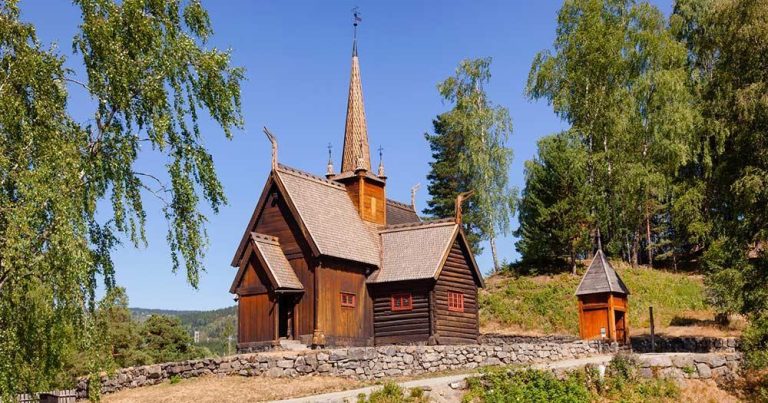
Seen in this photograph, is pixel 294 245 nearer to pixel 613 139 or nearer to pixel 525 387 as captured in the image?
pixel 525 387

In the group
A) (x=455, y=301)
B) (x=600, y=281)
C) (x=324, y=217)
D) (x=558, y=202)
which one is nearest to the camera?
(x=324, y=217)

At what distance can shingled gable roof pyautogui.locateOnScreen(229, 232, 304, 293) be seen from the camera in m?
29.0

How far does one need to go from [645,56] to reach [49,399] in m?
34.8

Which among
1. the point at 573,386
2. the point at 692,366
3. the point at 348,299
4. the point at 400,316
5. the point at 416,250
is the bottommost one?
the point at 573,386

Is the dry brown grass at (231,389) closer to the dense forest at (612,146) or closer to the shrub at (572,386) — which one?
the shrub at (572,386)

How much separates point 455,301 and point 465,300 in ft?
2.40

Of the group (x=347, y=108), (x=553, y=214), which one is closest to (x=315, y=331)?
(x=347, y=108)

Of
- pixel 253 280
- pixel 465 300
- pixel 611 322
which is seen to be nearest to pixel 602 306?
pixel 611 322

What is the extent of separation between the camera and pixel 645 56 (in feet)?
144

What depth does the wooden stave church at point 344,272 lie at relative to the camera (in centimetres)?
2952

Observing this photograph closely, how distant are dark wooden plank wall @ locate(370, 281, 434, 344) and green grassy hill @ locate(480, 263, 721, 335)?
11.9m

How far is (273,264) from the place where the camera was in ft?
96.4

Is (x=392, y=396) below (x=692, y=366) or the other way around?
below

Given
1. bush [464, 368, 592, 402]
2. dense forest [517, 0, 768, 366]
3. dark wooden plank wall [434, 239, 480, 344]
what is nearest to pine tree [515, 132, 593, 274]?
dense forest [517, 0, 768, 366]
